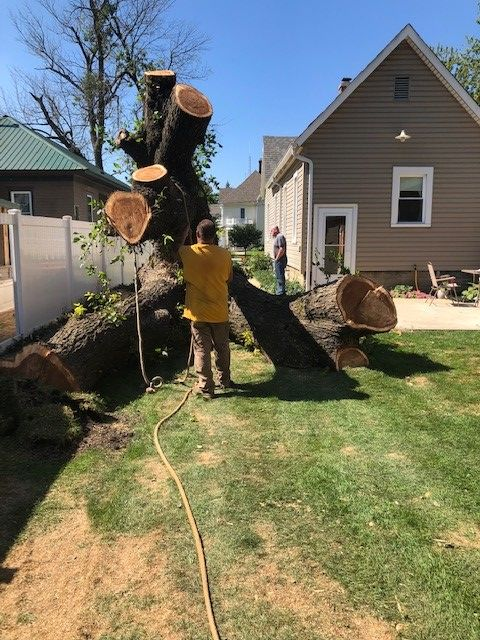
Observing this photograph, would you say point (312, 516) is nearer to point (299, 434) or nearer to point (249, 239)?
point (299, 434)

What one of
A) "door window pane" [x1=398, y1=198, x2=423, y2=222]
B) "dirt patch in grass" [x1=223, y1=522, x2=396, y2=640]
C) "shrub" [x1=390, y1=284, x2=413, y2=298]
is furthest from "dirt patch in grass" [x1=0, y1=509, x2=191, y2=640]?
"door window pane" [x1=398, y1=198, x2=423, y2=222]

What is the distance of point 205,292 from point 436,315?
264 inches

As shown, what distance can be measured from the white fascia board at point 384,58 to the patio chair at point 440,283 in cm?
Result: 411

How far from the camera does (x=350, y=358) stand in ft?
21.7

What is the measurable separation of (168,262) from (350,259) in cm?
780

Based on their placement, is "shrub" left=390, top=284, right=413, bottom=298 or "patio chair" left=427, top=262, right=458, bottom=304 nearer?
"patio chair" left=427, top=262, right=458, bottom=304

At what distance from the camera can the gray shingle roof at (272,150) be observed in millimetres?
33728

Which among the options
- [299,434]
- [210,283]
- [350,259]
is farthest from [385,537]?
[350,259]

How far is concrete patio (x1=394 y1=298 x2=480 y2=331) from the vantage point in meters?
9.62

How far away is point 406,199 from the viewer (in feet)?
46.6

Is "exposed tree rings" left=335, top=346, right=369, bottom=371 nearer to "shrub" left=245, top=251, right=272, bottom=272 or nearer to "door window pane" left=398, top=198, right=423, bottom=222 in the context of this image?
"door window pane" left=398, top=198, right=423, bottom=222

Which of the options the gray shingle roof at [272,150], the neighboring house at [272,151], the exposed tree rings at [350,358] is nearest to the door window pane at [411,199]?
the exposed tree rings at [350,358]

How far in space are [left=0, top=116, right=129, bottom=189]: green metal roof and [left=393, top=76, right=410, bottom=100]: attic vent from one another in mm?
11778

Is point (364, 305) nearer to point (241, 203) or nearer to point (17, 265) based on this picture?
point (17, 265)
